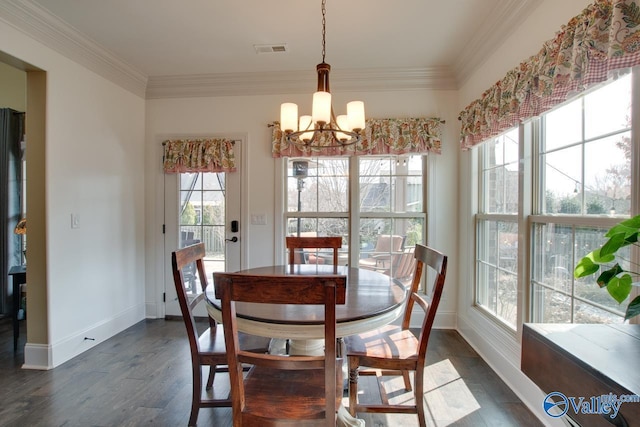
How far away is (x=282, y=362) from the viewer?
1114 mm

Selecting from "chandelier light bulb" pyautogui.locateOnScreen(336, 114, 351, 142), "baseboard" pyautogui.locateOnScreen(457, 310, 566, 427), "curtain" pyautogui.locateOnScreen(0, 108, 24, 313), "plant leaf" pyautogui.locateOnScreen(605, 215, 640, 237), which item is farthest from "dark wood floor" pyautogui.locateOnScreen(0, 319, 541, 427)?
"chandelier light bulb" pyautogui.locateOnScreen(336, 114, 351, 142)

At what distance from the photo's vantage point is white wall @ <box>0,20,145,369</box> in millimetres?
2350

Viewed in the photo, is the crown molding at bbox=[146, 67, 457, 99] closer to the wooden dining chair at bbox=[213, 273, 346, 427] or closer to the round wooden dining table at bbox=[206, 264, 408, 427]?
the round wooden dining table at bbox=[206, 264, 408, 427]

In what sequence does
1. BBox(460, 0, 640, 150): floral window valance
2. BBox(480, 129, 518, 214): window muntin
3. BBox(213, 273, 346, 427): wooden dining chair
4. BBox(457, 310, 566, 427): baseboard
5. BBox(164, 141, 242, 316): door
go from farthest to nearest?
BBox(164, 141, 242, 316): door
BBox(480, 129, 518, 214): window muntin
BBox(457, 310, 566, 427): baseboard
BBox(460, 0, 640, 150): floral window valance
BBox(213, 273, 346, 427): wooden dining chair

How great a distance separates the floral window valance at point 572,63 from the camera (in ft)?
3.93

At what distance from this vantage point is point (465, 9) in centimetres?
218

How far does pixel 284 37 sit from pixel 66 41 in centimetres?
173

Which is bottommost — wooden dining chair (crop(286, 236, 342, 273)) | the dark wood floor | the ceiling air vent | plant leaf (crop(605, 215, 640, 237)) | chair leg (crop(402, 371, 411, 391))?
the dark wood floor

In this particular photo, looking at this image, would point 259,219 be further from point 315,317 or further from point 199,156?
point 315,317

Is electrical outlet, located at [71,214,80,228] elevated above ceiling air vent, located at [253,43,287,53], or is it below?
below

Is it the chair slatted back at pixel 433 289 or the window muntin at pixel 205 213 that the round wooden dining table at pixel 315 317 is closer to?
the chair slatted back at pixel 433 289

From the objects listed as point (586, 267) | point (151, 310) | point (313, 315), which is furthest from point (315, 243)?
point (151, 310)

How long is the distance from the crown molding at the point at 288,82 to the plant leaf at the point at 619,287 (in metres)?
2.72

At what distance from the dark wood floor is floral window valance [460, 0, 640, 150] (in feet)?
5.87
